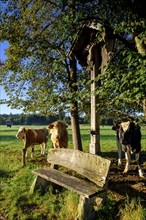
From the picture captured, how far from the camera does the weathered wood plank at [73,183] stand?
163 inches

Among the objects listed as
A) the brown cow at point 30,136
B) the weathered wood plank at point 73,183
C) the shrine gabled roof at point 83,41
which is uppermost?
the shrine gabled roof at point 83,41

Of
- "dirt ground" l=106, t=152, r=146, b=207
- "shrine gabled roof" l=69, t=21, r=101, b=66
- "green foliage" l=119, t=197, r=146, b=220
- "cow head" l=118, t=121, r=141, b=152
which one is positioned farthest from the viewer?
"cow head" l=118, t=121, r=141, b=152

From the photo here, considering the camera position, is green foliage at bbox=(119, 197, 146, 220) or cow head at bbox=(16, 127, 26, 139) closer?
green foliage at bbox=(119, 197, 146, 220)

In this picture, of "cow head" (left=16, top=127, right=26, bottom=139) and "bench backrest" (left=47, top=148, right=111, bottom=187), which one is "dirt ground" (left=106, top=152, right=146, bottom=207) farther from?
"cow head" (left=16, top=127, right=26, bottom=139)

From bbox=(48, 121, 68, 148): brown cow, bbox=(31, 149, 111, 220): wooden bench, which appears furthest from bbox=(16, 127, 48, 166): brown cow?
bbox=(31, 149, 111, 220): wooden bench

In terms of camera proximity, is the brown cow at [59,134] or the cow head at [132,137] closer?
the cow head at [132,137]

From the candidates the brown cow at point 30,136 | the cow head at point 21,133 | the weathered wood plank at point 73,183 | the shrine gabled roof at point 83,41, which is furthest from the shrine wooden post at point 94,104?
the cow head at point 21,133

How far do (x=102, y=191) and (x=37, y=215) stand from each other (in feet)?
5.20

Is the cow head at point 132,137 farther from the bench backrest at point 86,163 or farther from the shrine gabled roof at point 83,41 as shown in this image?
the shrine gabled roof at point 83,41

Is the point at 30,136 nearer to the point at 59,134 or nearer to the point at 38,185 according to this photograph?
the point at 59,134

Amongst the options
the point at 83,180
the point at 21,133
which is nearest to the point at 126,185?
the point at 83,180

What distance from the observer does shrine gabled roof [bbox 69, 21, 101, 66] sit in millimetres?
6195

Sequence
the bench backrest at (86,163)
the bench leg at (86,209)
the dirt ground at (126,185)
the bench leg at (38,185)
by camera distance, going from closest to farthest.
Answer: the bench leg at (86,209), the bench backrest at (86,163), the dirt ground at (126,185), the bench leg at (38,185)

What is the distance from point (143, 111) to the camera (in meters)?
5.20
